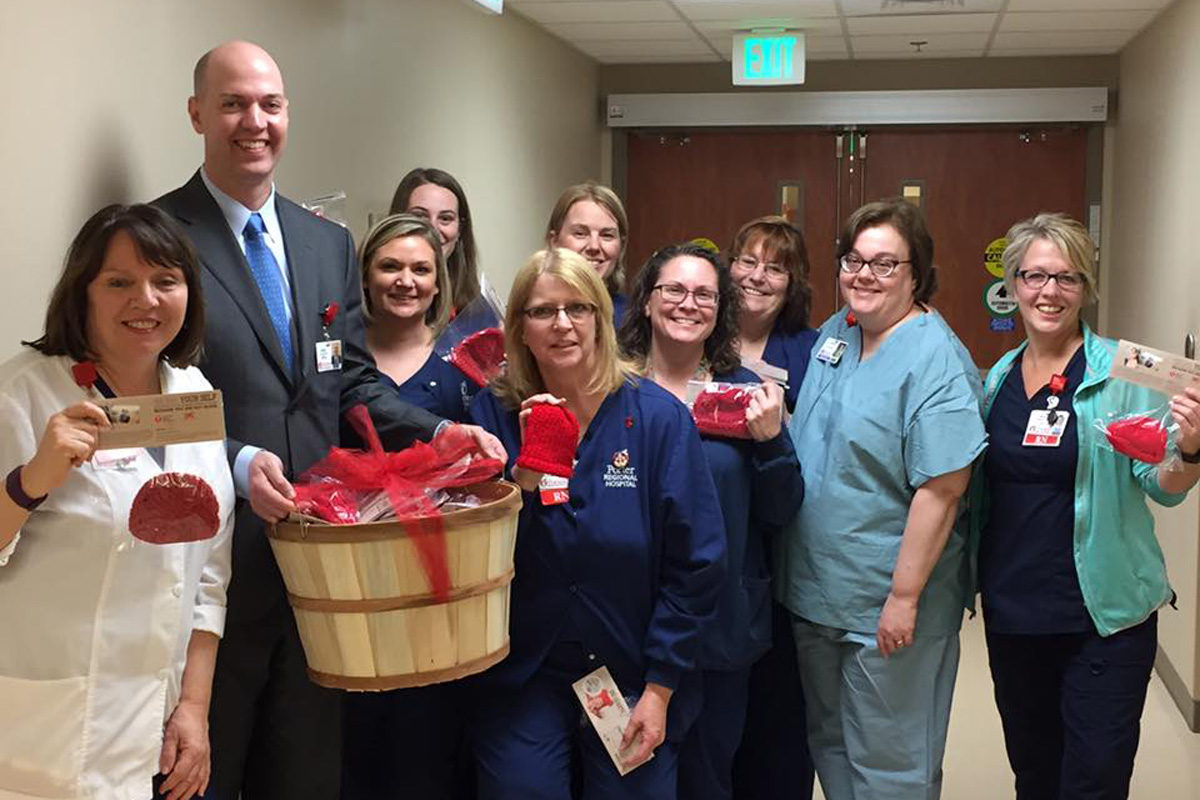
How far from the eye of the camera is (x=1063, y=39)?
6043 millimetres

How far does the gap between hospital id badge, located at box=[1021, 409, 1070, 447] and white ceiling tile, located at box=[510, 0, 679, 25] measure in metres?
3.06

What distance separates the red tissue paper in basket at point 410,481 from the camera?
205 centimetres

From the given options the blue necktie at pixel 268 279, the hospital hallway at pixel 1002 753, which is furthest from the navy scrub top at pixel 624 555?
the hospital hallway at pixel 1002 753

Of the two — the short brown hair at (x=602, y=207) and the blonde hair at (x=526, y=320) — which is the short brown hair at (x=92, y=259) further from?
the short brown hair at (x=602, y=207)

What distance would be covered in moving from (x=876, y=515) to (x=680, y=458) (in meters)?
0.53

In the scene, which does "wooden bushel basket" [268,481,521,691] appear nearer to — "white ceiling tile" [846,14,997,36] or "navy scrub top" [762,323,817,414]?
"navy scrub top" [762,323,817,414]

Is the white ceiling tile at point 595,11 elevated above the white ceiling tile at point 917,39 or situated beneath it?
situated beneath

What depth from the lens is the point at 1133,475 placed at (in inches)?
109

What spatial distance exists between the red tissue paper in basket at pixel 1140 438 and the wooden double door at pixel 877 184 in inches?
163

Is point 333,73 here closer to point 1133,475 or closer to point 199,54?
point 199,54

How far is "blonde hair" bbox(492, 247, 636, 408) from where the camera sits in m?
2.56

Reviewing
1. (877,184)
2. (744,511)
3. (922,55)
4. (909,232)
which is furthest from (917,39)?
(744,511)

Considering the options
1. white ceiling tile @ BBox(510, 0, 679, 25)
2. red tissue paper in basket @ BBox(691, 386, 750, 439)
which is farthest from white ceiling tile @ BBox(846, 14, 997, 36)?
red tissue paper in basket @ BBox(691, 386, 750, 439)

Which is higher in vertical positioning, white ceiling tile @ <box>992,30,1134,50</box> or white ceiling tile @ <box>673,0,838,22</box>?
white ceiling tile @ <box>992,30,1134,50</box>
